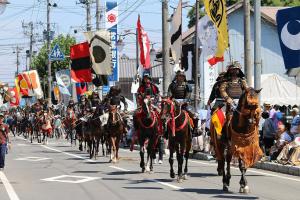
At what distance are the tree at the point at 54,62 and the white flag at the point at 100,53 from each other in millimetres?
54200

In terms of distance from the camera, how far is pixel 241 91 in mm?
15938

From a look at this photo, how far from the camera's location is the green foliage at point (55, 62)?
316ft

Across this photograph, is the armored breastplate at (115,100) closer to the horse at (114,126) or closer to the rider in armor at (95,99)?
the horse at (114,126)

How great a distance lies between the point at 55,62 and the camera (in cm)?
9856

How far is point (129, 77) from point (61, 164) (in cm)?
6753

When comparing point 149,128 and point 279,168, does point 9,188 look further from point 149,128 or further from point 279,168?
point 279,168

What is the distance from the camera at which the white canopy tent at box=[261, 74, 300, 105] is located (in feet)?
118

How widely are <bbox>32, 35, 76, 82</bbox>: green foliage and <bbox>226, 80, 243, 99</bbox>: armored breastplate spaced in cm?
7876

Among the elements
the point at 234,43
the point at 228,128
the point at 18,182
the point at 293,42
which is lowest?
the point at 18,182

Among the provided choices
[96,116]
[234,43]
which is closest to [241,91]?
[96,116]

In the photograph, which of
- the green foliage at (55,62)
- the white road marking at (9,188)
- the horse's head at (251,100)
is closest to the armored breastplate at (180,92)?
the horse's head at (251,100)

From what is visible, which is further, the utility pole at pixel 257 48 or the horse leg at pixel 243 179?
the utility pole at pixel 257 48

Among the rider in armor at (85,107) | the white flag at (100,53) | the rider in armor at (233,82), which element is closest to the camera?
the rider in armor at (233,82)

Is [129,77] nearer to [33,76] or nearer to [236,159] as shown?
[33,76]
